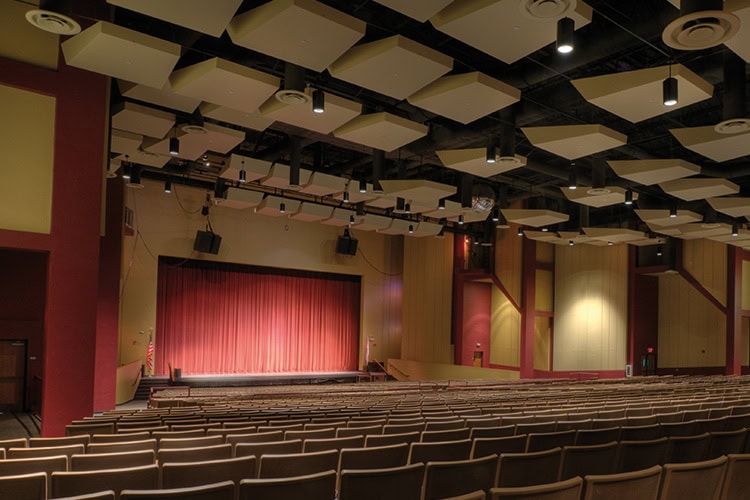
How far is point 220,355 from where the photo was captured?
2105 cm

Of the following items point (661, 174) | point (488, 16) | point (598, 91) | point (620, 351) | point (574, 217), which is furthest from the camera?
point (620, 351)

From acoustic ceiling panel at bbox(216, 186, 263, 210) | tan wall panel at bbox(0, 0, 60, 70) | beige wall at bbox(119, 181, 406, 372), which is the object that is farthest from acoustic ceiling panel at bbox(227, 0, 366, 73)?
beige wall at bbox(119, 181, 406, 372)

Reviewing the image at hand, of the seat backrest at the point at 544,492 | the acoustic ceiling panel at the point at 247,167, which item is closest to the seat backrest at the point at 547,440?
the seat backrest at the point at 544,492

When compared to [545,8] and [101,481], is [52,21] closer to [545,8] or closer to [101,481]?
[101,481]

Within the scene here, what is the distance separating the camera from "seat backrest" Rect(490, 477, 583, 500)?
2.38 metres

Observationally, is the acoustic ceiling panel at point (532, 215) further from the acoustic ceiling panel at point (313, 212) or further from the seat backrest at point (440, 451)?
the seat backrest at point (440, 451)

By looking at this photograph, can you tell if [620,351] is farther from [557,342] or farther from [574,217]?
[574,217]

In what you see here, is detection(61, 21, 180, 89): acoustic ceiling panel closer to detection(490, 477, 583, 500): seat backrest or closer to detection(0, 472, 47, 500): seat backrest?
detection(0, 472, 47, 500): seat backrest

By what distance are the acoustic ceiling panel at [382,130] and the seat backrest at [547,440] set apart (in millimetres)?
5677

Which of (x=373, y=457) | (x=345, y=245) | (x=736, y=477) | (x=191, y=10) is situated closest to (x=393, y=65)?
(x=191, y=10)

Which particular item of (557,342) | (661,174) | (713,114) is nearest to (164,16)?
(661,174)

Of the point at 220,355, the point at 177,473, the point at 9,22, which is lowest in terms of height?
the point at 220,355

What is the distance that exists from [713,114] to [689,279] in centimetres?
1010

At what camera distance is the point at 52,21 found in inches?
211
